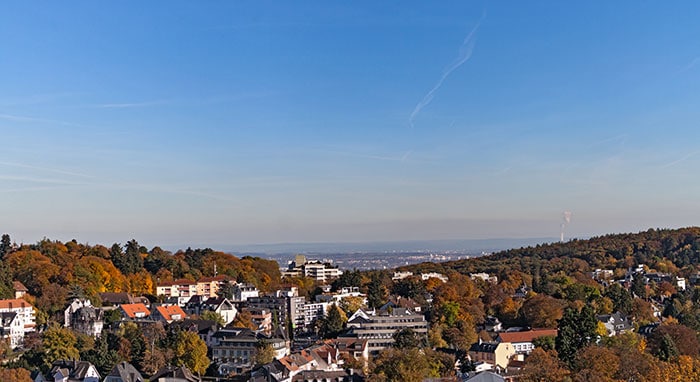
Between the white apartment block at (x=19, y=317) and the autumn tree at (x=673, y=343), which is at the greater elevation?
the white apartment block at (x=19, y=317)

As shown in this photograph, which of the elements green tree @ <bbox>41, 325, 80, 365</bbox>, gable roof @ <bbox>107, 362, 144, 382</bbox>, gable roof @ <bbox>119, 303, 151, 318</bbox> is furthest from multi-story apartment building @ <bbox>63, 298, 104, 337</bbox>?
gable roof @ <bbox>107, 362, 144, 382</bbox>

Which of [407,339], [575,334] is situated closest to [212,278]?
[407,339]

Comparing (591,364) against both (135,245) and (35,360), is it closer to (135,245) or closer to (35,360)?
(35,360)

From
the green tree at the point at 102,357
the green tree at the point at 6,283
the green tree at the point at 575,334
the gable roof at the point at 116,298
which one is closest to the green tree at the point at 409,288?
the green tree at the point at 575,334

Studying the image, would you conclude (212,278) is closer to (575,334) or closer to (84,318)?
(84,318)

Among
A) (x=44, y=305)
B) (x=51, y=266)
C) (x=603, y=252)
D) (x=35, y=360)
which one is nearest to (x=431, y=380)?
(x=35, y=360)

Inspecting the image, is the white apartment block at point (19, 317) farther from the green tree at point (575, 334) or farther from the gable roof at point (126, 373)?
the green tree at point (575, 334)
